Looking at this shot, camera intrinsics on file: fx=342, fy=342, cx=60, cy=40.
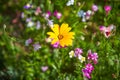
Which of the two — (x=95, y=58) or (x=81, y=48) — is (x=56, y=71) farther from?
(x=95, y=58)

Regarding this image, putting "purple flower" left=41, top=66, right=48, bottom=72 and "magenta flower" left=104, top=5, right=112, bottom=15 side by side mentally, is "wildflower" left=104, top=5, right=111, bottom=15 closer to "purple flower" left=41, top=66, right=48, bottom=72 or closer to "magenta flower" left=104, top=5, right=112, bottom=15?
"magenta flower" left=104, top=5, right=112, bottom=15

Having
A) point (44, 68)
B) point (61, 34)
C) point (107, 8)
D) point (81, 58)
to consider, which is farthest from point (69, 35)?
point (107, 8)

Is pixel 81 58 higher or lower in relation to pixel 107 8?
lower

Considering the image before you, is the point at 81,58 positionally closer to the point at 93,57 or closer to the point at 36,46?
the point at 93,57

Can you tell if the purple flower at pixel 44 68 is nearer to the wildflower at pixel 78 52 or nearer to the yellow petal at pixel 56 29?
the wildflower at pixel 78 52

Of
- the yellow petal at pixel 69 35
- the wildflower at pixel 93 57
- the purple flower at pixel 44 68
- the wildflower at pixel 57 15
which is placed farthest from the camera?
the wildflower at pixel 57 15

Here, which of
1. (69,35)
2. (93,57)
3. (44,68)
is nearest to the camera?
(69,35)

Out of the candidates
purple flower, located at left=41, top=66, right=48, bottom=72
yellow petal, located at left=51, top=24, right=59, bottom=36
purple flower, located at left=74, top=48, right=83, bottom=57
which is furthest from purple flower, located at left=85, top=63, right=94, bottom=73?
purple flower, located at left=41, top=66, right=48, bottom=72

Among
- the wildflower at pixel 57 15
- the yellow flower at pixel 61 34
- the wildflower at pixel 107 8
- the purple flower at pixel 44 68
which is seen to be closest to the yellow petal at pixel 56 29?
the yellow flower at pixel 61 34

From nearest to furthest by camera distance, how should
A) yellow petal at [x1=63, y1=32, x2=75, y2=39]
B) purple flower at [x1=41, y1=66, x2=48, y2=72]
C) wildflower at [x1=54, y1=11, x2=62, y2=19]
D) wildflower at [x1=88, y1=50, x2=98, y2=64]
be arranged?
yellow petal at [x1=63, y1=32, x2=75, y2=39] → wildflower at [x1=88, y1=50, x2=98, y2=64] → purple flower at [x1=41, y1=66, x2=48, y2=72] → wildflower at [x1=54, y1=11, x2=62, y2=19]
